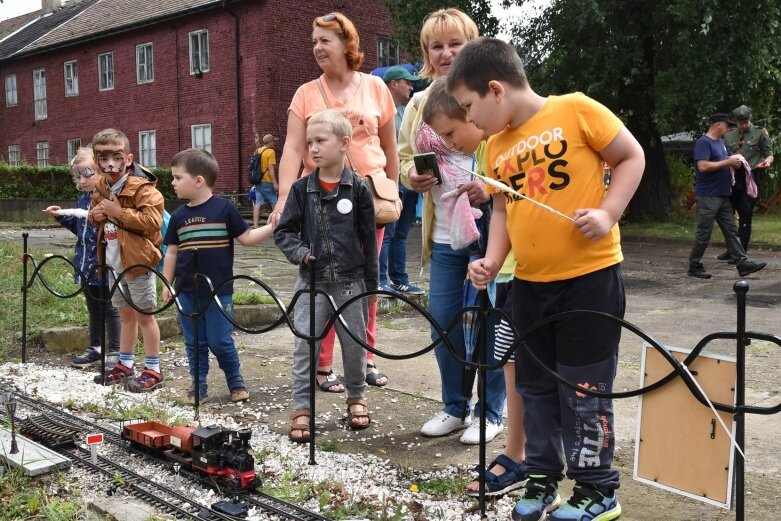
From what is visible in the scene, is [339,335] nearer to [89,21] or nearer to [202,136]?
[202,136]

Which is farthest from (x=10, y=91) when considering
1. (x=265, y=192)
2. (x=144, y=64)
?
(x=265, y=192)

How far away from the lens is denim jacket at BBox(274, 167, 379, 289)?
4.00 m

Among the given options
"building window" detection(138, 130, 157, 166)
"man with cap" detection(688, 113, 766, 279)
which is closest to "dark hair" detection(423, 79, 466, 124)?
"man with cap" detection(688, 113, 766, 279)

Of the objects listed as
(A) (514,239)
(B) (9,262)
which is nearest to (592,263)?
(A) (514,239)

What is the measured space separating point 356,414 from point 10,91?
36642 mm

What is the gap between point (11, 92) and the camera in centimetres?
3534

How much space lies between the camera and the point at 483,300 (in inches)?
121

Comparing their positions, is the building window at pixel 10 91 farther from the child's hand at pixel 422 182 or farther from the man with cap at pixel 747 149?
the child's hand at pixel 422 182

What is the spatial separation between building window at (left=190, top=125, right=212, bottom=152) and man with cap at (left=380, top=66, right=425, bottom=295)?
19330mm

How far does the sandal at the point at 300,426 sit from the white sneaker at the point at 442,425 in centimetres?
59

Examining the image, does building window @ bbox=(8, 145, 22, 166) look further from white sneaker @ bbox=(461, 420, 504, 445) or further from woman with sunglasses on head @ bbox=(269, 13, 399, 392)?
white sneaker @ bbox=(461, 420, 504, 445)

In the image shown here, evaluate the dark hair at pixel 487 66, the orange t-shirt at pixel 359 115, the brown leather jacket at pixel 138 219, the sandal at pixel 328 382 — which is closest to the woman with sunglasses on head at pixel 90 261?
the brown leather jacket at pixel 138 219

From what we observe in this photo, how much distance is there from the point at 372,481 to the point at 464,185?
1.35 m

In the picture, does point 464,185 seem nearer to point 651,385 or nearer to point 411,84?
point 651,385
